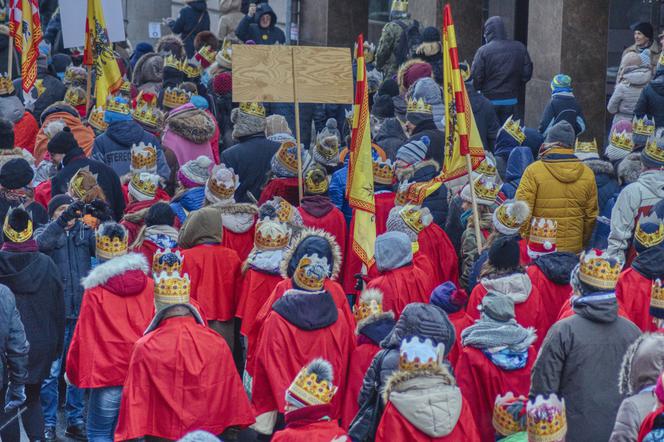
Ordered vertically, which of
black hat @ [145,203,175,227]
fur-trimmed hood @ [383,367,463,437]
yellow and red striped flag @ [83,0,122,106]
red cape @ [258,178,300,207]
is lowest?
fur-trimmed hood @ [383,367,463,437]

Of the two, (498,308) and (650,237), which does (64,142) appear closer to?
(650,237)

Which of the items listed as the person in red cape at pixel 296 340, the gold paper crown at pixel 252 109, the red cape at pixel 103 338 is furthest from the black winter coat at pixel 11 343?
the gold paper crown at pixel 252 109

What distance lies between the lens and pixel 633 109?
15.5 m

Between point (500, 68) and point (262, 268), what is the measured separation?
23.3ft

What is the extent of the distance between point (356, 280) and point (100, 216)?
8.97ft

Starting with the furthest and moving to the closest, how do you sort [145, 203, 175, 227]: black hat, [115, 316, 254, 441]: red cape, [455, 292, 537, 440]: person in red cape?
Result: [145, 203, 175, 227]: black hat < [115, 316, 254, 441]: red cape < [455, 292, 537, 440]: person in red cape

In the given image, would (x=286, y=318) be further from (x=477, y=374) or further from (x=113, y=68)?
(x=113, y=68)

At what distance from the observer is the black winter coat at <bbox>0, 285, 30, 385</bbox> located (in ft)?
28.1

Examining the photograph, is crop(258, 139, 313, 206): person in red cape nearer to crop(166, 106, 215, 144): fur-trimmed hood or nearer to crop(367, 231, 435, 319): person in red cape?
crop(166, 106, 215, 144): fur-trimmed hood

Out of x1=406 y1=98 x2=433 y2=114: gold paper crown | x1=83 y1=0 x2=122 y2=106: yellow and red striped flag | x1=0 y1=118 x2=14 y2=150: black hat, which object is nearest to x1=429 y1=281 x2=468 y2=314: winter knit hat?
x1=406 y1=98 x2=433 y2=114: gold paper crown

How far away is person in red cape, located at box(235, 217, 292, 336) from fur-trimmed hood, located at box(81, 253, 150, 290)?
56.8 inches

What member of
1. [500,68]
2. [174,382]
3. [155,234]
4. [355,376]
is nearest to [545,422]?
[355,376]

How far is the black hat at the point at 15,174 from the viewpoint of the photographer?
10.8 meters

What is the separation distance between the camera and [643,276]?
9.18 meters
